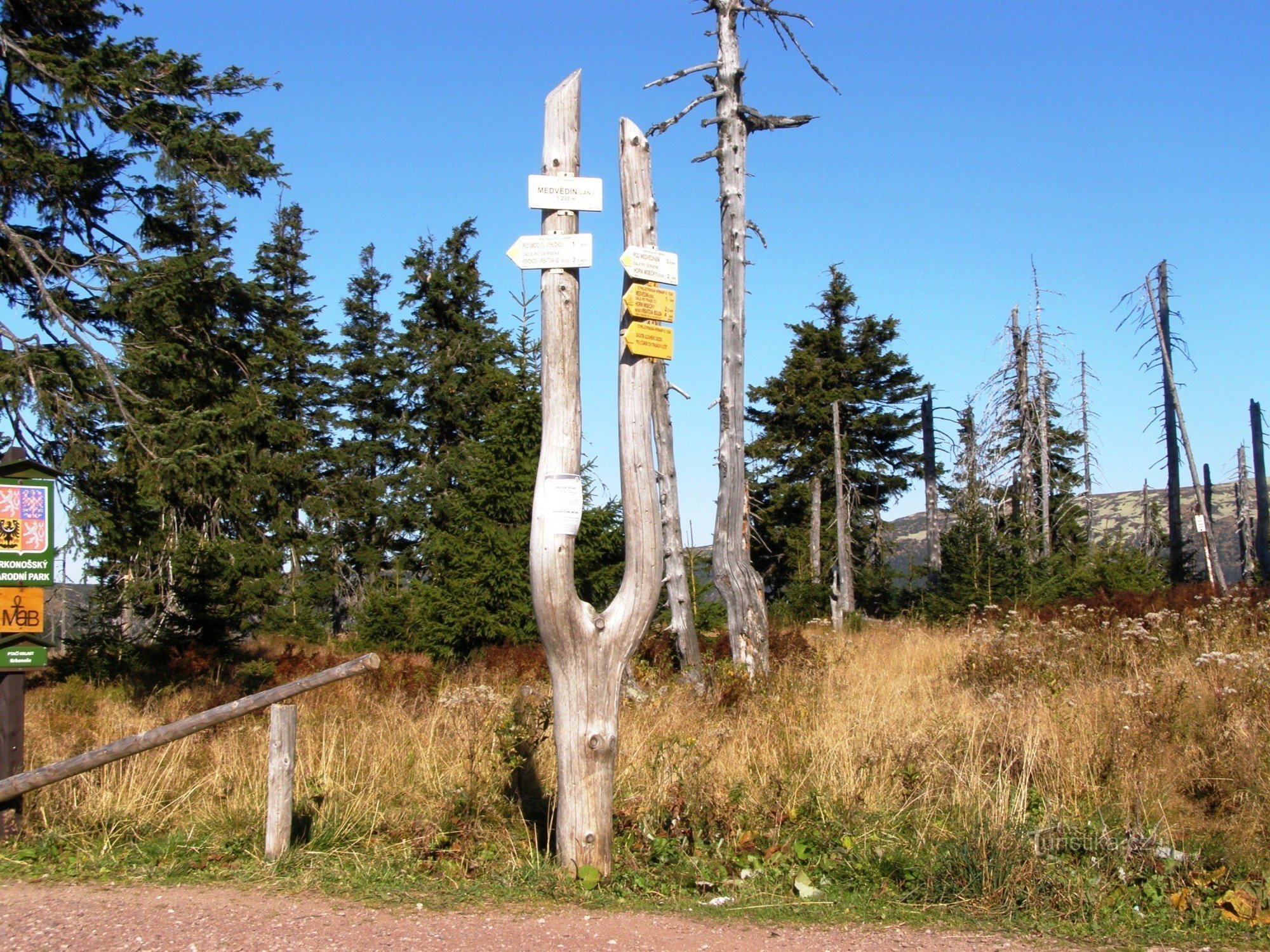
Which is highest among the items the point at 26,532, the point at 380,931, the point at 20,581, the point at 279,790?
the point at 26,532

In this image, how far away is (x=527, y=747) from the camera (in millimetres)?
6516

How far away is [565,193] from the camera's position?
5.21 metres

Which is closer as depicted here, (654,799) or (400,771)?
(654,799)

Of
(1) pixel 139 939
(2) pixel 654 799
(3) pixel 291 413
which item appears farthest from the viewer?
(3) pixel 291 413

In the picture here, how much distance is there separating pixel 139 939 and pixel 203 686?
9.93 meters

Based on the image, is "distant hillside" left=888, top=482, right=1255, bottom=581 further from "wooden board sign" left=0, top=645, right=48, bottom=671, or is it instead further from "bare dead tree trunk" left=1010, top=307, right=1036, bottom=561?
"wooden board sign" left=0, top=645, right=48, bottom=671

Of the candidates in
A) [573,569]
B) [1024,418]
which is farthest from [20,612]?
[1024,418]

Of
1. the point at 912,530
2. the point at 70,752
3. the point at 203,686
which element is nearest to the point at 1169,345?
the point at 203,686

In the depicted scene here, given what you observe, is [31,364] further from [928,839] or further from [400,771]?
[928,839]

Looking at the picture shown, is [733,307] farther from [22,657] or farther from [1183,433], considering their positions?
[1183,433]

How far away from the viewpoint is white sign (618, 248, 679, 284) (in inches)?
205

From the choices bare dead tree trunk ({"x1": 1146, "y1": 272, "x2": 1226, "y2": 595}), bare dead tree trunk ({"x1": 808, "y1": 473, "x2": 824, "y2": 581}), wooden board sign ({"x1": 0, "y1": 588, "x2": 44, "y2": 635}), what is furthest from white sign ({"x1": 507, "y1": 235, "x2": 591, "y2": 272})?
bare dead tree trunk ({"x1": 808, "y1": 473, "x2": 824, "y2": 581})

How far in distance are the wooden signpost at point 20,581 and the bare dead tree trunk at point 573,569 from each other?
3.39 metres

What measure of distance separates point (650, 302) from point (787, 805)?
310 centimetres
